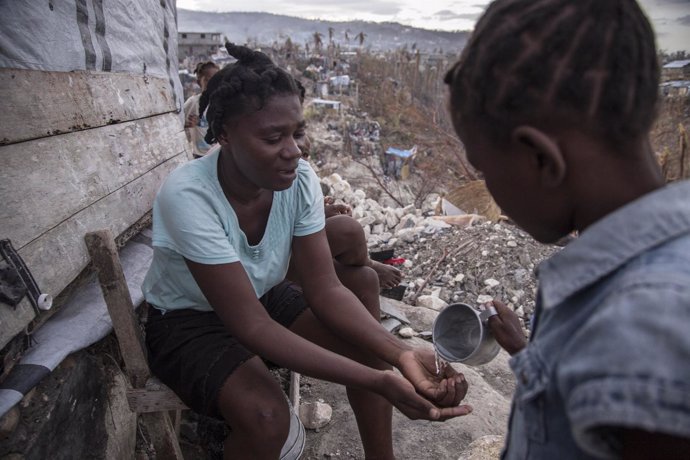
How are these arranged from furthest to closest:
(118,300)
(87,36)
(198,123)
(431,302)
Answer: (198,123) → (431,302) → (87,36) → (118,300)

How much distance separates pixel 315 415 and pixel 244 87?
5.34ft

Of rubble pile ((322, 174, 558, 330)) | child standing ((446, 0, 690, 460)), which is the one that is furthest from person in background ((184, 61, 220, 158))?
child standing ((446, 0, 690, 460))

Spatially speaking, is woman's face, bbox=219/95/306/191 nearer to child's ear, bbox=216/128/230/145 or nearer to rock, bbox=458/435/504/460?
child's ear, bbox=216/128/230/145

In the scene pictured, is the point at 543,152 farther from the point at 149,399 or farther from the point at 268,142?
the point at 149,399

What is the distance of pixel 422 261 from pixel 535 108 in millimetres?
4237

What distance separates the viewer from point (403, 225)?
6023mm

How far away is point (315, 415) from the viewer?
238 cm

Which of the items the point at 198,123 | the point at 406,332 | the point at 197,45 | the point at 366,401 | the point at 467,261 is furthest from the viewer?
the point at 197,45

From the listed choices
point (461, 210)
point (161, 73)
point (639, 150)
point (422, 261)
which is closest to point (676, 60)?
point (461, 210)

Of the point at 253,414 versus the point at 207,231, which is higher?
the point at 207,231

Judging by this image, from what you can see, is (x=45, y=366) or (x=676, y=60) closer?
(x=45, y=366)

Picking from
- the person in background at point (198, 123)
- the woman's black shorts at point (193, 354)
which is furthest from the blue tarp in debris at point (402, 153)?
the woman's black shorts at point (193, 354)

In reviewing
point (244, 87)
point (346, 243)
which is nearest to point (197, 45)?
point (346, 243)

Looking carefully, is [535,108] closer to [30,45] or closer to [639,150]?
[639,150]
